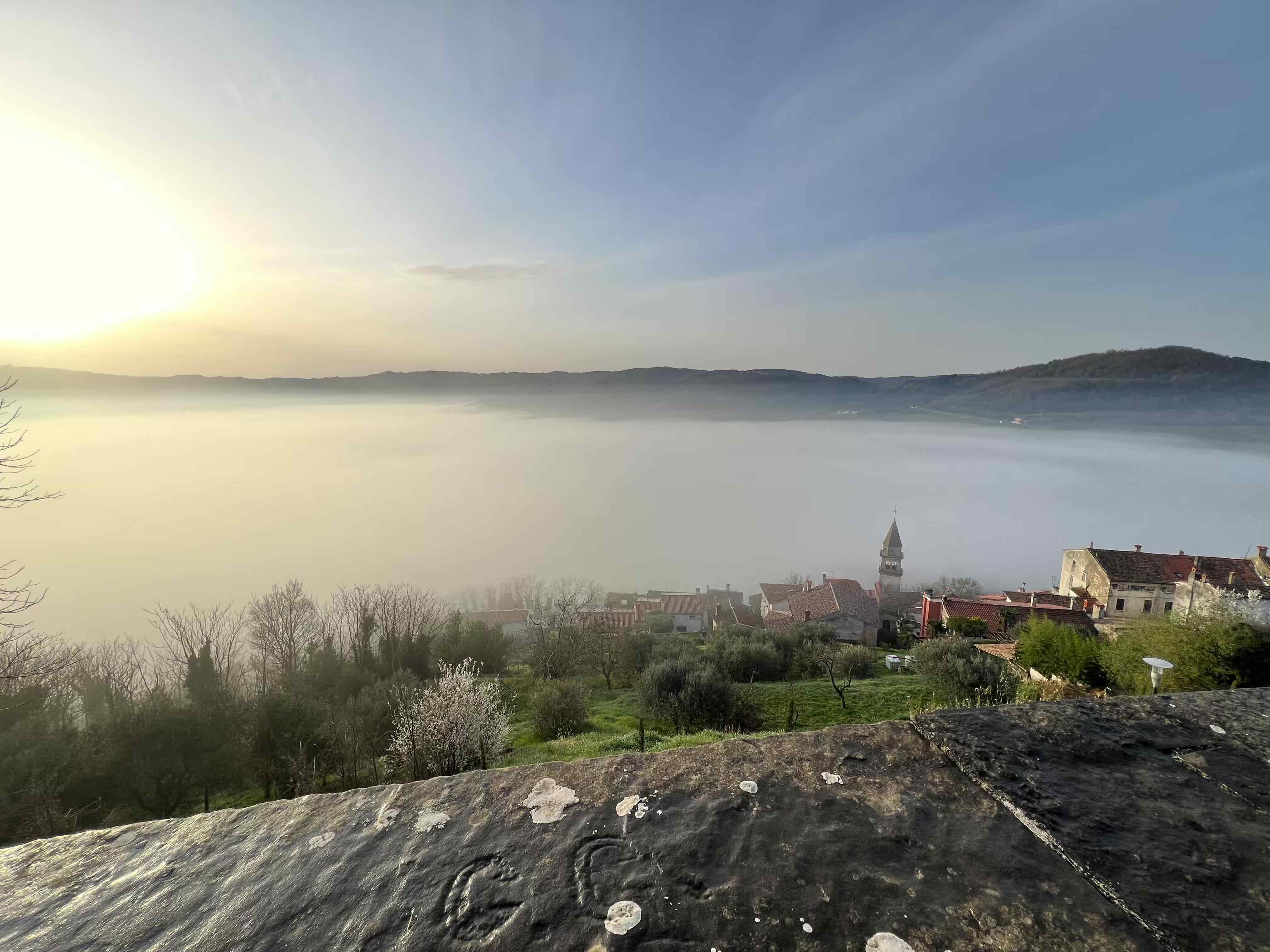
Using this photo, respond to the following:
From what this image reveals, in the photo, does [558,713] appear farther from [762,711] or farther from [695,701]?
[762,711]

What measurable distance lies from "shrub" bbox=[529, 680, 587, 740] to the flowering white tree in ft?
12.1

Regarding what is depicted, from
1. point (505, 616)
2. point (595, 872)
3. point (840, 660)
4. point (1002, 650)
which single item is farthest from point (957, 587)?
point (595, 872)

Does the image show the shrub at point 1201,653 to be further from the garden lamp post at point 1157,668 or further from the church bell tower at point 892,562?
the church bell tower at point 892,562

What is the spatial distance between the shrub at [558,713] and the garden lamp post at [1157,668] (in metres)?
15.5

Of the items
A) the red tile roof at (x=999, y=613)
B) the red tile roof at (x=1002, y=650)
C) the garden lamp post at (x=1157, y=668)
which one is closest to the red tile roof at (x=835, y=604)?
the red tile roof at (x=999, y=613)

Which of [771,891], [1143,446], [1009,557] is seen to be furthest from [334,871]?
[1143,446]

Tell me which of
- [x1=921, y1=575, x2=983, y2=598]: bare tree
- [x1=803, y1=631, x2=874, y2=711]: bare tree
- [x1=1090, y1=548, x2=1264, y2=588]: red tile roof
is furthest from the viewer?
[x1=921, y1=575, x2=983, y2=598]: bare tree

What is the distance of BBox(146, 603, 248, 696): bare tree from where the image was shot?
23.4 m

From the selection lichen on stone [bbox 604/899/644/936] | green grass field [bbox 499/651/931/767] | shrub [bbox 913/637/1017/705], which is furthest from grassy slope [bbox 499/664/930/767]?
lichen on stone [bbox 604/899/644/936]

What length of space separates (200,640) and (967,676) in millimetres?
33839

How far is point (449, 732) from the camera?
12.7 metres

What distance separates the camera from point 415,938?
1.08 m

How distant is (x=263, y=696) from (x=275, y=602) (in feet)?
50.7

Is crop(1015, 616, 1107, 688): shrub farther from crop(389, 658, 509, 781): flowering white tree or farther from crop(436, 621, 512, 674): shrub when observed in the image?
crop(436, 621, 512, 674): shrub
